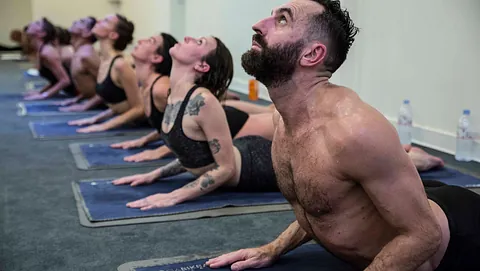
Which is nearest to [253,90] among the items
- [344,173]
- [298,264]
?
[298,264]

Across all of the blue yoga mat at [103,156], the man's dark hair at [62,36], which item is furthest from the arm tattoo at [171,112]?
the man's dark hair at [62,36]

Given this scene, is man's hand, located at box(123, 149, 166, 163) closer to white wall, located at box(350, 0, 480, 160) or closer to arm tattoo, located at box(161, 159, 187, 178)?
arm tattoo, located at box(161, 159, 187, 178)

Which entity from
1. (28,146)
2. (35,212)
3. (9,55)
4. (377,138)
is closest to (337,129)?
(377,138)

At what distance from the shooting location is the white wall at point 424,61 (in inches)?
147

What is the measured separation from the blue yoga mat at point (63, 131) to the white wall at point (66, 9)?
7379 millimetres

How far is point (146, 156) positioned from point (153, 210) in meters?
1.10

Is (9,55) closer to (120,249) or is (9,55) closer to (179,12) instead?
(179,12)

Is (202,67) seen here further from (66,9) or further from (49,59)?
(66,9)

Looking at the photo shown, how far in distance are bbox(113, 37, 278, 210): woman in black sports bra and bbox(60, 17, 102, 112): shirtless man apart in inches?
129

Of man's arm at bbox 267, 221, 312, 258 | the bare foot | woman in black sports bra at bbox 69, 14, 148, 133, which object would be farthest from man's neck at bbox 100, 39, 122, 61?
man's arm at bbox 267, 221, 312, 258

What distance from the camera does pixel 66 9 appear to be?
12094 mm

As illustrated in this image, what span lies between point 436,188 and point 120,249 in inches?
46.3

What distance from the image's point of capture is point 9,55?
537 inches

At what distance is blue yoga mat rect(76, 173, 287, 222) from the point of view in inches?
104
